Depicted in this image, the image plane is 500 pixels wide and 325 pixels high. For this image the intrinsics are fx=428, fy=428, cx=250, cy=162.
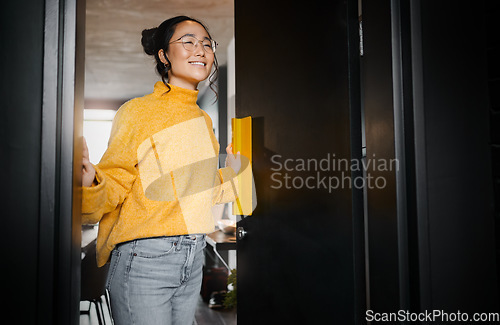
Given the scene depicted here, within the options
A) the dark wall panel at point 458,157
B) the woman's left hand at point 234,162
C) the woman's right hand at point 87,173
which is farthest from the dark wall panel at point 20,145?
the woman's left hand at point 234,162

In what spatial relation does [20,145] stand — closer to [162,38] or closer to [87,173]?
[87,173]

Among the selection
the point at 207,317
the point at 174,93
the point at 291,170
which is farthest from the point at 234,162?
the point at 207,317

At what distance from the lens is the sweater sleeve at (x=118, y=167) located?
4.33 ft

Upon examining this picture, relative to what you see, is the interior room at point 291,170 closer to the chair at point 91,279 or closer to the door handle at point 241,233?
the door handle at point 241,233

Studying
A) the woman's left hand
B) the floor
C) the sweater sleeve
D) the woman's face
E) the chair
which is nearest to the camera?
the sweater sleeve

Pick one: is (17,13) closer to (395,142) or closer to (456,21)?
Result: (395,142)

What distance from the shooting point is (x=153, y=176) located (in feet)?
4.70

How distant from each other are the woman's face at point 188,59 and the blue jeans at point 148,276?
1.92ft

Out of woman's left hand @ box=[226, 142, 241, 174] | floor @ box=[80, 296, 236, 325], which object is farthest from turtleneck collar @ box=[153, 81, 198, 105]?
floor @ box=[80, 296, 236, 325]

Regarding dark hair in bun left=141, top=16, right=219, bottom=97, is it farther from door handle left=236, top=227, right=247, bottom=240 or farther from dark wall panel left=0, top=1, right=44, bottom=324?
door handle left=236, top=227, right=247, bottom=240

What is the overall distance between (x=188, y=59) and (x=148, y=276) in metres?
0.78

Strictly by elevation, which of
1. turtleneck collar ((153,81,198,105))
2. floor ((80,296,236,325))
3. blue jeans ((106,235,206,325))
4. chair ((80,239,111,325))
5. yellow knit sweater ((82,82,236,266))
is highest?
turtleneck collar ((153,81,198,105))

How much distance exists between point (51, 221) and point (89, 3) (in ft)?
10.9

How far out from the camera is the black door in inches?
58.2
